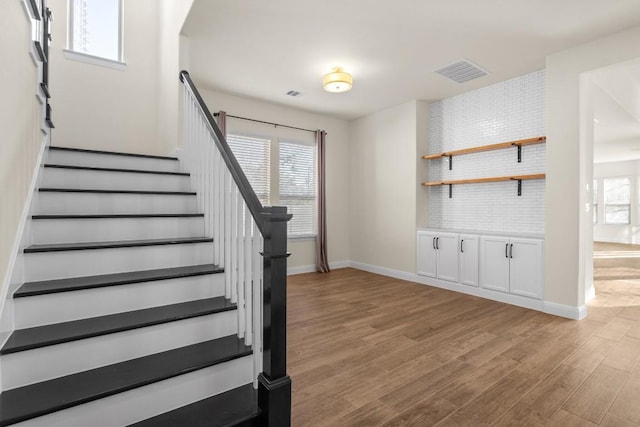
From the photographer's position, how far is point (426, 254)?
513 cm

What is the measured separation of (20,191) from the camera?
1.76 meters

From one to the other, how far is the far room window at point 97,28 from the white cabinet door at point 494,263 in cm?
550

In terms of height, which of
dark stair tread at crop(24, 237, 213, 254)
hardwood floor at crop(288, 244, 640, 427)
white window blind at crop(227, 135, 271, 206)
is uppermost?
white window blind at crop(227, 135, 271, 206)

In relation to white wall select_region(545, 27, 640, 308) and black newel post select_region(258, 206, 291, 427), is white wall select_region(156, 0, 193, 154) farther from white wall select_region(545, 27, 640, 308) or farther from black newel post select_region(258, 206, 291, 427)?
white wall select_region(545, 27, 640, 308)

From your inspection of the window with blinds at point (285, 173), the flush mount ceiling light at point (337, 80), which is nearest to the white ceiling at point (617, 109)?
the flush mount ceiling light at point (337, 80)

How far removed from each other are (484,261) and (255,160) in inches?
150

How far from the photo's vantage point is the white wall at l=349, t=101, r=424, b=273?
542 cm

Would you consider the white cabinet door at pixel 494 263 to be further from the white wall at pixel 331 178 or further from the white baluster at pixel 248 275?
the white baluster at pixel 248 275

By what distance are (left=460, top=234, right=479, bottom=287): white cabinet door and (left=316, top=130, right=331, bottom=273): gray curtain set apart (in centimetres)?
240

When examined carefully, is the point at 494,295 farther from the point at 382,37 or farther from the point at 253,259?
the point at 253,259

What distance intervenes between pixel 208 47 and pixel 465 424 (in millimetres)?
4144

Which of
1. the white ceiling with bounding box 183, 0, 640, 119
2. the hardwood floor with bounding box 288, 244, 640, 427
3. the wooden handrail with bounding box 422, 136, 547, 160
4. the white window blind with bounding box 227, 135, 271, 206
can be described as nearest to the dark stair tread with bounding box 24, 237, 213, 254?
the hardwood floor with bounding box 288, 244, 640, 427

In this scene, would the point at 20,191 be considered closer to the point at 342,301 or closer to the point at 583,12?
the point at 342,301

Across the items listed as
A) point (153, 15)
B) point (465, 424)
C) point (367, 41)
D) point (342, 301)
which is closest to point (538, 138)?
point (367, 41)
